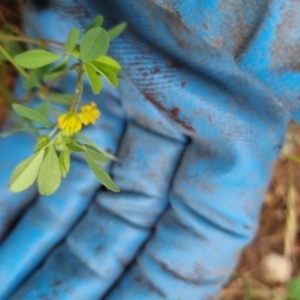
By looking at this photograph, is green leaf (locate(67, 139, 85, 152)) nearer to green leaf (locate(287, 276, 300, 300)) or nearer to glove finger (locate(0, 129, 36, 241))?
glove finger (locate(0, 129, 36, 241))

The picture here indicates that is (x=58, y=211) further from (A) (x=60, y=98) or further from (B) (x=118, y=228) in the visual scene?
(A) (x=60, y=98)

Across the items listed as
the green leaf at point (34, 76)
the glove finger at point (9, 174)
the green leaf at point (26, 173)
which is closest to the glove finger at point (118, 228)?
the glove finger at point (9, 174)

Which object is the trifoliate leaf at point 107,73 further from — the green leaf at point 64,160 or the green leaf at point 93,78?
the green leaf at point 64,160

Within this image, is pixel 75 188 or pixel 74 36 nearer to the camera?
pixel 74 36

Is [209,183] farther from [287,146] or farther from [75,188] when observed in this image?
[287,146]

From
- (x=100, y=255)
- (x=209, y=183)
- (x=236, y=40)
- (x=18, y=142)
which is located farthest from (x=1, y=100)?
(x=236, y=40)

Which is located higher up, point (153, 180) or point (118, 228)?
point (153, 180)

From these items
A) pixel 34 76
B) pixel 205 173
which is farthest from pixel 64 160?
pixel 205 173
